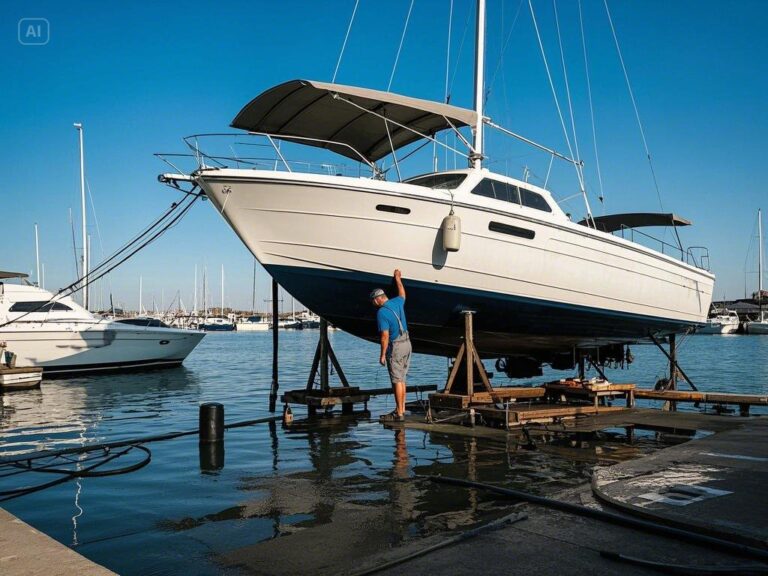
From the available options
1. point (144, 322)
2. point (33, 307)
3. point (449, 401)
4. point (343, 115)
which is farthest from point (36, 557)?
point (144, 322)

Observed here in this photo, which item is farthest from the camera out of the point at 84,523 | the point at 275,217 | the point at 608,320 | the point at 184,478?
the point at 608,320

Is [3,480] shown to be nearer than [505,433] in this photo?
Yes

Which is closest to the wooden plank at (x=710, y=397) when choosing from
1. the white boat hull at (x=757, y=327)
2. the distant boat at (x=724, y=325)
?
the distant boat at (x=724, y=325)

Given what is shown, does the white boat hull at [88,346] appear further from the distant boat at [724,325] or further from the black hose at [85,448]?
the distant boat at [724,325]

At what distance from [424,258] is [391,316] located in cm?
117

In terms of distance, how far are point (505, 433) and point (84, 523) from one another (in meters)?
5.24

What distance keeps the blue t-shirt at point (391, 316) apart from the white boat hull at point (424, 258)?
700 mm

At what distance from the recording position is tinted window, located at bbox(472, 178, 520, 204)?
9.73m

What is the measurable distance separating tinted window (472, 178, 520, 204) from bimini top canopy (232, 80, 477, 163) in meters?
1.27

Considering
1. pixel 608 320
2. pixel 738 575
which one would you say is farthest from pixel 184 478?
pixel 608 320

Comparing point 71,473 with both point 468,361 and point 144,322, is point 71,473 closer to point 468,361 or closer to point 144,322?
point 468,361

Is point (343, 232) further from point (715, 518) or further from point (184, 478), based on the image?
point (715, 518)

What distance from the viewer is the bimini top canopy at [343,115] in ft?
30.1

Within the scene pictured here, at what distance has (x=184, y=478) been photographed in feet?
21.4
